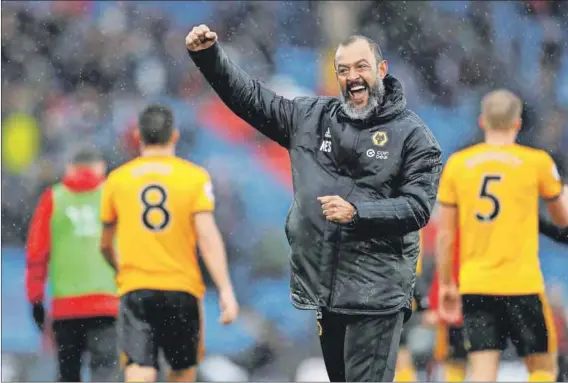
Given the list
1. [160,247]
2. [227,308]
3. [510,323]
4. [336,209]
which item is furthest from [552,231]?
[336,209]

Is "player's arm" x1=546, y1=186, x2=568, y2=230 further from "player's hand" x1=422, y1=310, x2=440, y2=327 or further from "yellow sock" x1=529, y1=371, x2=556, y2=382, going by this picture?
"player's hand" x1=422, y1=310, x2=440, y2=327

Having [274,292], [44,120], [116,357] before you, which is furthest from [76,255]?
[44,120]

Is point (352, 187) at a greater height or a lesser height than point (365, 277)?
greater

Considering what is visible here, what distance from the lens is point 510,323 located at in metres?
6.39

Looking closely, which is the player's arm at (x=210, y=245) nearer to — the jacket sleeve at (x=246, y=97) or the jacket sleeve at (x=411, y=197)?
the jacket sleeve at (x=246, y=97)

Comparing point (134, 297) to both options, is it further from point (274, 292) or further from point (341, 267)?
point (274, 292)

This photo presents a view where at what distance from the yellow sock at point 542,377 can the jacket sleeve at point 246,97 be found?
2.63 metres

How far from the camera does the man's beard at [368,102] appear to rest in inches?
164

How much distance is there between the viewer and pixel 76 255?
7.11 m

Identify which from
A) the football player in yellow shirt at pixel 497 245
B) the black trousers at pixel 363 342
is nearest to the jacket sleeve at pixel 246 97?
the black trousers at pixel 363 342

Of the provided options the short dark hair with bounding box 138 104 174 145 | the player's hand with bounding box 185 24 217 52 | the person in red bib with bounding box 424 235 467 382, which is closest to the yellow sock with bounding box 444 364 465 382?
the person in red bib with bounding box 424 235 467 382

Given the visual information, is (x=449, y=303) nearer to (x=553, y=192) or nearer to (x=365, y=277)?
(x=553, y=192)

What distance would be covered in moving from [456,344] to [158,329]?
218 cm

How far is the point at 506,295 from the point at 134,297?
1.87m
